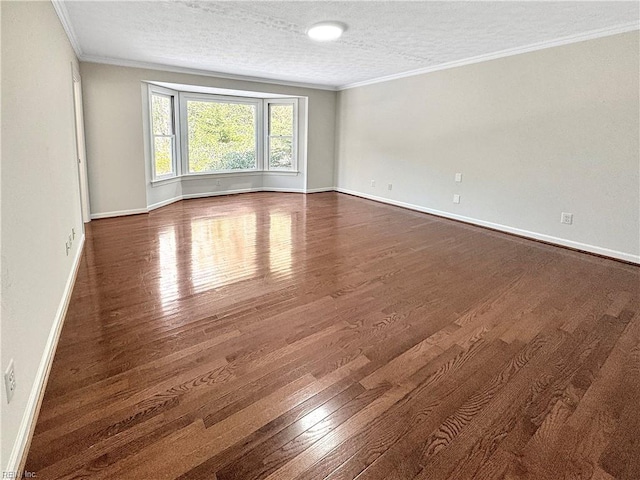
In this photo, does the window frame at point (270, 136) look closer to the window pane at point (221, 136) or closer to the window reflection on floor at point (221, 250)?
the window pane at point (221, 136)

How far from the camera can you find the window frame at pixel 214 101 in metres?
6.90

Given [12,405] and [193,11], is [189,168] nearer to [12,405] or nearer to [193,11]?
[193,11]

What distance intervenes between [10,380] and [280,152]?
7255mm

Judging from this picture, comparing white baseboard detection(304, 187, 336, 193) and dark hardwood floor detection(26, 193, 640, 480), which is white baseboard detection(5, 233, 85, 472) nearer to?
dark hardwood floor detection(26, 193, 640, 480)

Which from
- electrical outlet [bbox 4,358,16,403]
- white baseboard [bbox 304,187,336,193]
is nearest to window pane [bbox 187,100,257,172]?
white baseboard [bbox 304,187,336,193]

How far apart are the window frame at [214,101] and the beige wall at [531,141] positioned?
8.71 feet

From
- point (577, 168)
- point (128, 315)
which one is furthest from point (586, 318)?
point (128, 315)

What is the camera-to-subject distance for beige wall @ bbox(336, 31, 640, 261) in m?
3.87

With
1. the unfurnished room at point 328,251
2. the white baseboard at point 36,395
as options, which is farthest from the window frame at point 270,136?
the white baseboard at point 36,395

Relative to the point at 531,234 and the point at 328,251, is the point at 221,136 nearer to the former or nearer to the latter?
the point at 328,251

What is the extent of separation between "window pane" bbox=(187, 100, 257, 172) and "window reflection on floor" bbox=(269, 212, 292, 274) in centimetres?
246

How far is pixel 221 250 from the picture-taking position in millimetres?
4078

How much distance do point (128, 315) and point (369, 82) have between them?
6.09 metres

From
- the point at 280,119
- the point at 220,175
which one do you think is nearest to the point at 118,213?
the point at 220,175
